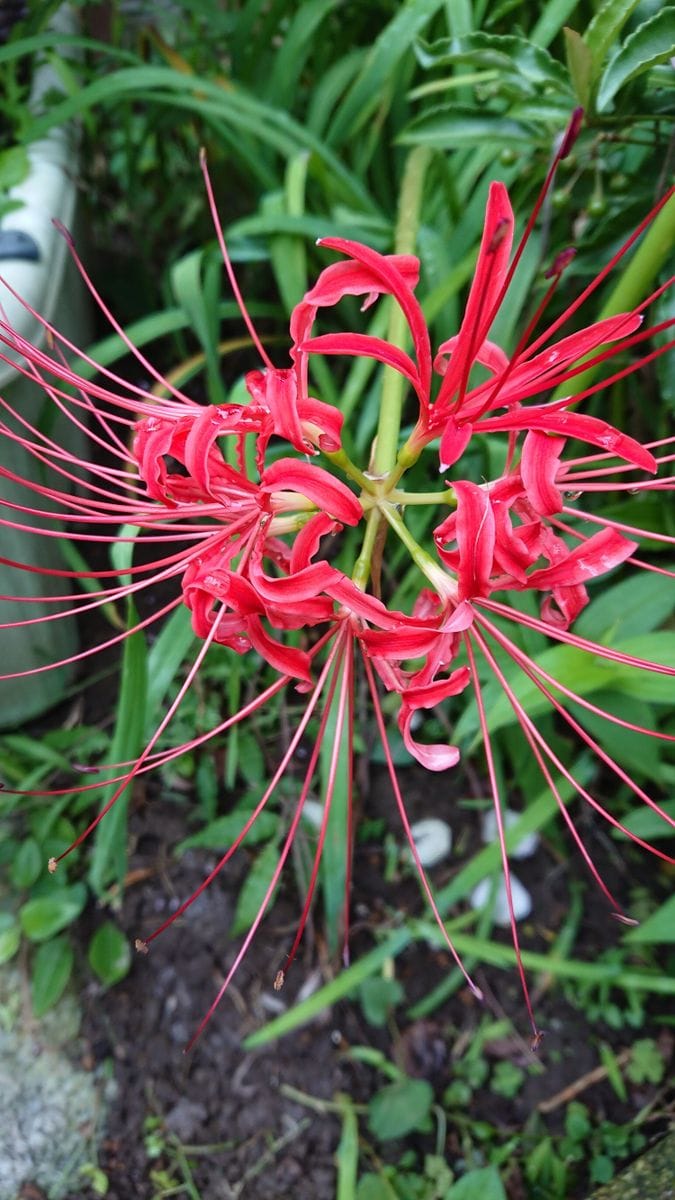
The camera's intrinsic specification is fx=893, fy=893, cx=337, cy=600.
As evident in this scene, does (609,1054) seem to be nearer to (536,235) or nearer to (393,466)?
(393,466)

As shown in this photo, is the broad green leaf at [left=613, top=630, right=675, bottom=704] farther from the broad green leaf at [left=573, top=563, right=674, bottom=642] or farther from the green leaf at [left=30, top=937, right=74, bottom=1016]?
the green leaf at [left=30, top=937, right=74, bottom=1016]

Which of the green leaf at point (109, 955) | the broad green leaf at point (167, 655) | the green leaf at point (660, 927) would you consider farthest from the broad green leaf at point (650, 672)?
the green leaf at point (109, 955)

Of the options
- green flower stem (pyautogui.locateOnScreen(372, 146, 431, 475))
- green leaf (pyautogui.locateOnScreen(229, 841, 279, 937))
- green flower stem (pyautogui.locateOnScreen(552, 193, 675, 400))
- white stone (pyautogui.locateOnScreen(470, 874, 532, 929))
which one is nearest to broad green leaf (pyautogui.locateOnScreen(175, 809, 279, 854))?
green leaf (pyautogui.locateOnScreen(229, 841, 279, 937))

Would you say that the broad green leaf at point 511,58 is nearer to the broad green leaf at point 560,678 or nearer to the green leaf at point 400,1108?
the broad green leaf at point 560,678

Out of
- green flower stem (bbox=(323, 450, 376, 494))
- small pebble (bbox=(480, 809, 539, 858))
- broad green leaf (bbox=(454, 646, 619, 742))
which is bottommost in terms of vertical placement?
small pebble (bbox=(480, 809, 539, 858))

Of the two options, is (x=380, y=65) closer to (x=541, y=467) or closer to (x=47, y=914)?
(x=541, y=467)

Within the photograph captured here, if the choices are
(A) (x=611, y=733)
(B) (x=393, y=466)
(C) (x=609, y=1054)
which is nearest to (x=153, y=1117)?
(C) (x=609, y=1054)

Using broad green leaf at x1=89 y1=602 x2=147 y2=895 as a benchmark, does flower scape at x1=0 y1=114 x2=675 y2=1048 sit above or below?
above

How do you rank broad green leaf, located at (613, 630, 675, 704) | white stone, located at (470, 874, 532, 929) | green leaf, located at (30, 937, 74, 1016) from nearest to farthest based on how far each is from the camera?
broad green leaf, located at (613, 630, 675, 704) → green leaf, located at (30, 937, 74, 1016) → white stone, located at (470, 874, 532, 929)
